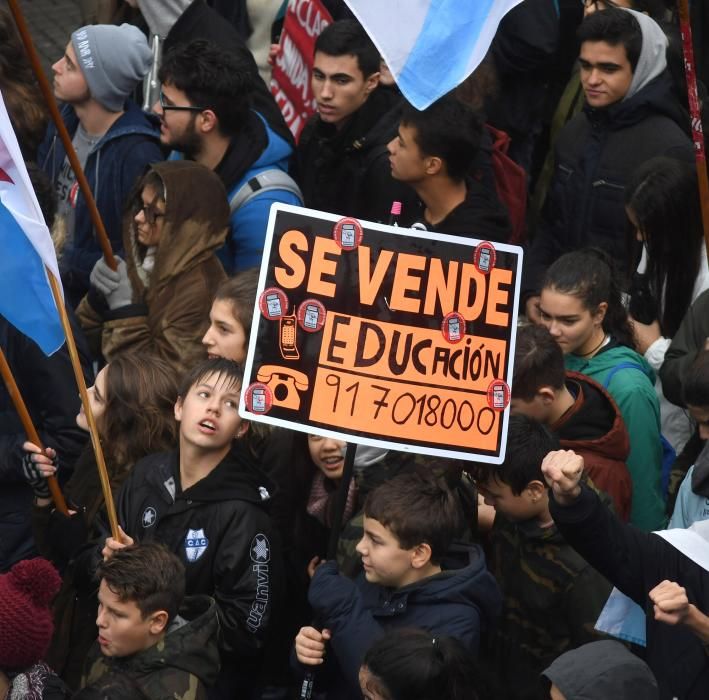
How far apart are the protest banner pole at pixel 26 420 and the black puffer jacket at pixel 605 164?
7.79ft

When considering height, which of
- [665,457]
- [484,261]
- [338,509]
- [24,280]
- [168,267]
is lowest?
[665,457]

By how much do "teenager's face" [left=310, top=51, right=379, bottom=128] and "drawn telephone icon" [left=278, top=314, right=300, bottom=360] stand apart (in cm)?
281

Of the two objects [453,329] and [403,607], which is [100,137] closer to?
[453,329]

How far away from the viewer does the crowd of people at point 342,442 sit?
4336 millimetres

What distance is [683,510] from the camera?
470cm

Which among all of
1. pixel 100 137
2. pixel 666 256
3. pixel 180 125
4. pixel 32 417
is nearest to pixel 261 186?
pixel 180 125

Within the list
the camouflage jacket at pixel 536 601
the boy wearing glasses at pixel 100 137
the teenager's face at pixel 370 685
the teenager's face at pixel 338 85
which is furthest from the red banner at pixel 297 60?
the teenager's face at pixel 370 685

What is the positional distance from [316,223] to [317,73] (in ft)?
9.16

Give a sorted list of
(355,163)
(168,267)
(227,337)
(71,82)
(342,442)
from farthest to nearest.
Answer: (355,163), (71,82), (168,267), (227,337), (342,442)

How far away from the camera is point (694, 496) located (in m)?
4.64

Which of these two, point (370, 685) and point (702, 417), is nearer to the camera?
point (370, 685)

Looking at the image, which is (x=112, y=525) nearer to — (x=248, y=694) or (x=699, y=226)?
(x=248, y=694)

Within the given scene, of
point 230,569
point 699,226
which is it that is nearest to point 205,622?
point 230,569

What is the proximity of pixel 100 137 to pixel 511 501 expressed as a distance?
3232 mm
